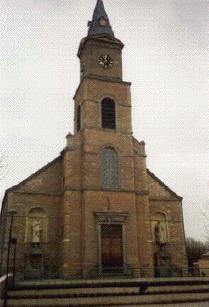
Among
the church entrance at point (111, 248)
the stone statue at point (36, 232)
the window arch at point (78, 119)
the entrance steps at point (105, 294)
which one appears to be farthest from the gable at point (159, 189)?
the entrance steps at point (105, 294)

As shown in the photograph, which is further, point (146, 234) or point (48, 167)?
point (48, 167)

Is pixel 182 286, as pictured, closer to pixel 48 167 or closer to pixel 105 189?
pixel 105 189

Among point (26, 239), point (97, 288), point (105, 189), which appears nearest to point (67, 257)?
point (26, 239)

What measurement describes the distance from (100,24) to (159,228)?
64.6 feet

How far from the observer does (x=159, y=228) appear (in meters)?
27.3

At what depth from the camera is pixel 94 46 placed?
3002cm

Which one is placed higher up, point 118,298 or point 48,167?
point 48,167

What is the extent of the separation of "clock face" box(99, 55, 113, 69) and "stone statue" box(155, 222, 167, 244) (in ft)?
46.3

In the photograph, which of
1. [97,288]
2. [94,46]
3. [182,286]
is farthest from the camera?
[94,46]

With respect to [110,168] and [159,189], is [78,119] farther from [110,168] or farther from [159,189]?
[159,189]

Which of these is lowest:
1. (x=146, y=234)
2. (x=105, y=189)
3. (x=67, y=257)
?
(x=67, y=257)

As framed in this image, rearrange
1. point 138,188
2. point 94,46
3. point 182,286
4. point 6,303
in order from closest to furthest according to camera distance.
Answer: point 6,303, point 182,286, point 138,188, point 94,46

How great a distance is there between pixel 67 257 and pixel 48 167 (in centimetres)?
751

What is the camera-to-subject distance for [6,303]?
48.6 feet
